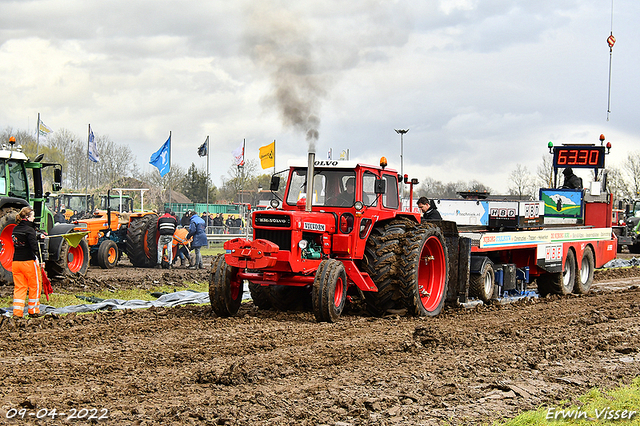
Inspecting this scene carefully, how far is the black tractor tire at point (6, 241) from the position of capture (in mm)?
12242

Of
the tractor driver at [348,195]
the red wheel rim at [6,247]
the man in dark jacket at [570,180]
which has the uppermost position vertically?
the man in dark jacket at [570,180]

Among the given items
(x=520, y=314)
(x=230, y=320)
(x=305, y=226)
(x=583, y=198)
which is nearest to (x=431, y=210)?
(x=520, y=314)

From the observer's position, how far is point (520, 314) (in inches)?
435

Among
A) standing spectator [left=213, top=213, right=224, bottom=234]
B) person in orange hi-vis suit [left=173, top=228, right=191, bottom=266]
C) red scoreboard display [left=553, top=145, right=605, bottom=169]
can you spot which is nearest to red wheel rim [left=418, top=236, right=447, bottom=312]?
red scoreboard display [left=553, top=145, right=605, bottom=169]

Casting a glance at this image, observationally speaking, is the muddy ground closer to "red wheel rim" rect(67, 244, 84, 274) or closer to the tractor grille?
the tractor grille

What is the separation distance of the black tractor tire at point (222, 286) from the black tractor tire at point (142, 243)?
10.3 m

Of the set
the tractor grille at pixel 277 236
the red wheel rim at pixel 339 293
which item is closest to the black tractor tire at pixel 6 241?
the tractor grille at pixel 277 236

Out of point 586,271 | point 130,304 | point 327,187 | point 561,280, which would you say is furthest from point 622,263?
point 130,304

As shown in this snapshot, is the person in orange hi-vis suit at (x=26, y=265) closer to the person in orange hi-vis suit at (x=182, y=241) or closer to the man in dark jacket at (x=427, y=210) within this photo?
the man in dark jacket at (x=427, y=210)

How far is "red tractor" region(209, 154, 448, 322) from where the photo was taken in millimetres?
9405

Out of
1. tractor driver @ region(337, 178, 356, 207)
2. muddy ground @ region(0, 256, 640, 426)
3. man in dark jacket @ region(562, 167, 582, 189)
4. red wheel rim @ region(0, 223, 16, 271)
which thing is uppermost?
man in dark jacket @ region(562, 167, 582, 189)

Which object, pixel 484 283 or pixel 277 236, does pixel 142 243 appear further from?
pixel 277 236

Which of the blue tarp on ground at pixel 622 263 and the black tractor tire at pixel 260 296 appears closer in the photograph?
the black tractor tire at pixel 260 296

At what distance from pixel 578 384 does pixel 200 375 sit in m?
3.50
